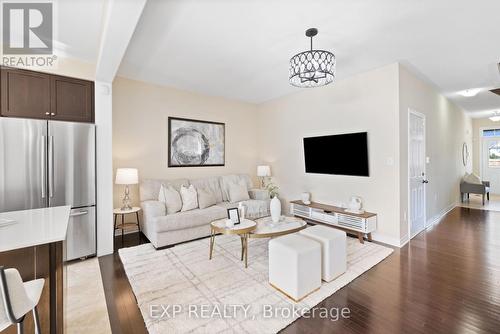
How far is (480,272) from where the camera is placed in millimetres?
2596

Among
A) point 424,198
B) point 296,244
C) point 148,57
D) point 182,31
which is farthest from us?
point 424,198

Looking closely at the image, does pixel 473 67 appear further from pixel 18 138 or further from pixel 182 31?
pixel 18 138

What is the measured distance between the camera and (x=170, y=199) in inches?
143

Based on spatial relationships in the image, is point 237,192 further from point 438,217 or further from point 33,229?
point 438,217

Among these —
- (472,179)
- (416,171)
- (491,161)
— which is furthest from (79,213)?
(491,161)

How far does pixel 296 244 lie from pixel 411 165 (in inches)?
109

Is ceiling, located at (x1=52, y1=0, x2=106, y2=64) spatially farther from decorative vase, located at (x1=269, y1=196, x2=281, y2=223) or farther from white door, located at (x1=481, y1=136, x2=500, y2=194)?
white door, located at (x1=481, y1=136, x2=500, y2=194)

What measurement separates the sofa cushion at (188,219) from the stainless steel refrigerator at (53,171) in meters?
0.87

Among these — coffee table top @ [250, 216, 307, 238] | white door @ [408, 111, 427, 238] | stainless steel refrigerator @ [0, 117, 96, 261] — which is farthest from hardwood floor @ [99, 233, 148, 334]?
white door @ [408, 111, 427, 238]

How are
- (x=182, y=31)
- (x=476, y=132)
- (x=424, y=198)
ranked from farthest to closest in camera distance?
1. (x=476, y=132)
2. (x=424, y=198)
3. (x=182, y=31)

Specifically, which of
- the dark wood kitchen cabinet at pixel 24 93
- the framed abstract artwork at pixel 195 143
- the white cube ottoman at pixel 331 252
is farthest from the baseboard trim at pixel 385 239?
the dark wood kitchen cabinet at pixel 24 93

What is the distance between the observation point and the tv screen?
3729 mm

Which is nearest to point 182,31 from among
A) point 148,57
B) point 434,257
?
point 148,57

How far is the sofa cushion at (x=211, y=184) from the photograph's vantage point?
441 cm
